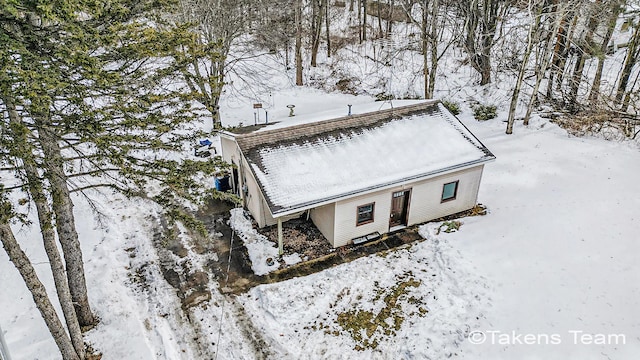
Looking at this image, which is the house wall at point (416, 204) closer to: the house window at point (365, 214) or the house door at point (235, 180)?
the house window at point (365, 214)

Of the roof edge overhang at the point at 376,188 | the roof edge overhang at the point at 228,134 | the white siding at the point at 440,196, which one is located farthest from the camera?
the white siding at the point at 440,196

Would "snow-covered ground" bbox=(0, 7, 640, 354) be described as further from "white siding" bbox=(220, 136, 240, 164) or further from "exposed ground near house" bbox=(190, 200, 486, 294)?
"white siding" bbox=(220, 136, 240, 164)

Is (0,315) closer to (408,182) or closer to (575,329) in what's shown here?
(408,182)

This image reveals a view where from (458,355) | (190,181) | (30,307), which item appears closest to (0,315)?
(30,307)

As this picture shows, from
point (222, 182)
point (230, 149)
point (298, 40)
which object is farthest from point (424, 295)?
point (298, 40)

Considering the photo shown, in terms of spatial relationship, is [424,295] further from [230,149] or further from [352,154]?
[230,149]

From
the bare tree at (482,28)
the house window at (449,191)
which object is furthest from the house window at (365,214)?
the bare tree at (482,28)
